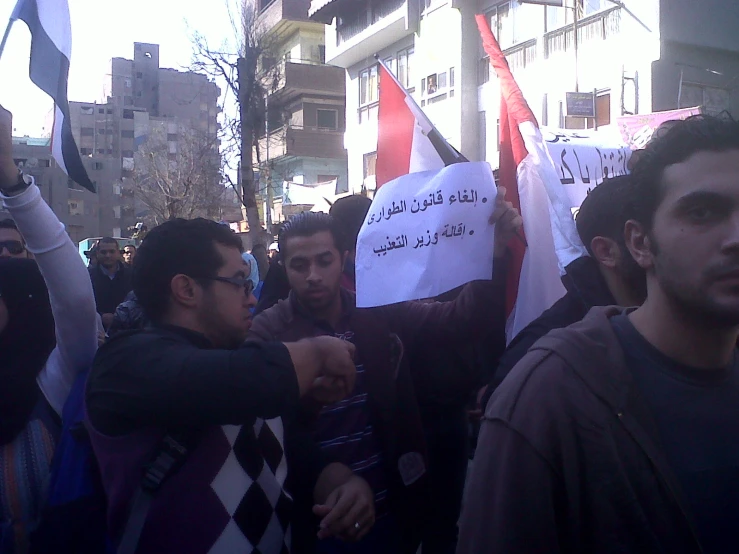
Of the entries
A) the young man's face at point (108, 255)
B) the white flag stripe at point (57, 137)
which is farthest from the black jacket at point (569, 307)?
the young man's face at point (108, 255)

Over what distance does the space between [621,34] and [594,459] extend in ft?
47.0

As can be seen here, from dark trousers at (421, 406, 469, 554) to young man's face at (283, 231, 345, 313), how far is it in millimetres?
708

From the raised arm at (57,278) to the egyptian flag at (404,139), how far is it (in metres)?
1.45

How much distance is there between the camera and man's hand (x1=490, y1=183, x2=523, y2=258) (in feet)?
8.35

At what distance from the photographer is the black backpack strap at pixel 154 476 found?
1633mm

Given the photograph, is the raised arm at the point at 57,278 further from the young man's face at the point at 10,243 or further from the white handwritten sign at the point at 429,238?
the young man's face at the point at 10,243

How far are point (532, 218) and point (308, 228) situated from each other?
0.93 m

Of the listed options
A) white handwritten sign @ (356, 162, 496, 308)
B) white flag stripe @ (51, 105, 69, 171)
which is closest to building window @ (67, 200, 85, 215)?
white flag stripe @ (51, 105, 69, 171)

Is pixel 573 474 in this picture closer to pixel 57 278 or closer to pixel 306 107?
pixel 57 278

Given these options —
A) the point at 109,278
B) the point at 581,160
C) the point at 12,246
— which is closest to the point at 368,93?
the point at 109,278

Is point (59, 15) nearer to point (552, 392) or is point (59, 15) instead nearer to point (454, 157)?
point (454, 157)

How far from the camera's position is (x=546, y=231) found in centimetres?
268

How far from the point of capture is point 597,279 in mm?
2291

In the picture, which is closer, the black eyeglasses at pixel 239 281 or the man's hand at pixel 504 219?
the black eyeglasses at pixel 239 281
